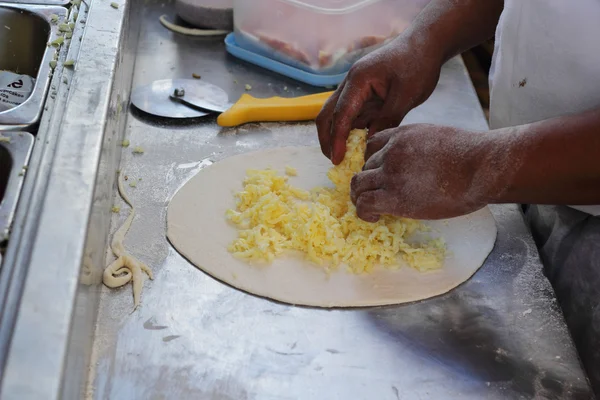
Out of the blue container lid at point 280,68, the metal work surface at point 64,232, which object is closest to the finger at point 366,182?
the metal work surface at point 64,232

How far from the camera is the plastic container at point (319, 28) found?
195 centimetres

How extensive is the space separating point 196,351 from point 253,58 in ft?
4.13

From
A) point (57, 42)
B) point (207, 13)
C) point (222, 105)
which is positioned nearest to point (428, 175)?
point (222, 105)

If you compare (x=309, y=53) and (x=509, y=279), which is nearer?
(x=509, y=279)

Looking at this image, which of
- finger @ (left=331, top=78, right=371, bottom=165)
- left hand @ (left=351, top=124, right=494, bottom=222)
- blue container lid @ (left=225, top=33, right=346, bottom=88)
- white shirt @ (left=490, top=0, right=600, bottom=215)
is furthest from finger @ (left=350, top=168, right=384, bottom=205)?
blue container lid @ (left=225, top=33, right=346, bottom=88)

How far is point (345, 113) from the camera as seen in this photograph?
1.57 metres

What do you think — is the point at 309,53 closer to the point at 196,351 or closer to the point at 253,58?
the point at 253,58

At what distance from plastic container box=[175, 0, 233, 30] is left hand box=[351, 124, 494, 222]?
1.17 meters

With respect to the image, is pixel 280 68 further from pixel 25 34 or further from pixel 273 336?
pixel 273 336

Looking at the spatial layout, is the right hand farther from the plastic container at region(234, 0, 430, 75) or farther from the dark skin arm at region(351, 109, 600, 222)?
the plastic container at region(234, 0, 430, 75)

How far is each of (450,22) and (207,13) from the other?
1.04 metres

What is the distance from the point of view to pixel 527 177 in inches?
45.8

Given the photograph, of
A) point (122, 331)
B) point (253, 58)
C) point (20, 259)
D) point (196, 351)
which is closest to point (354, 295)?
point (196, 351)

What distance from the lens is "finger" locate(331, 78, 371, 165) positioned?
5.14ft
